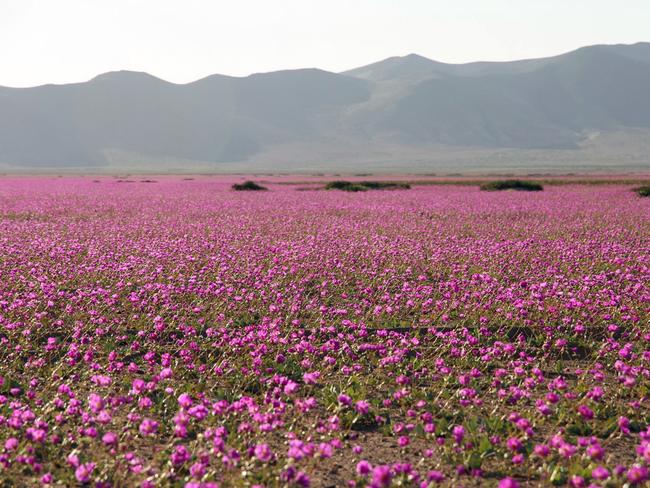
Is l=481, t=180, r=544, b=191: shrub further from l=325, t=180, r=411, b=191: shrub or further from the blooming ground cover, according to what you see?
the blooming ground cover

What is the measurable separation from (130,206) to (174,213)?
14.2ft

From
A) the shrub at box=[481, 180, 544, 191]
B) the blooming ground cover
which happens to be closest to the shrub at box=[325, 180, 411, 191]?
the shrub at box=[481, 180, 544, 191]

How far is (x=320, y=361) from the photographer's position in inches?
287

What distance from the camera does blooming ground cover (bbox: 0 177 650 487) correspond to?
15.5 ft

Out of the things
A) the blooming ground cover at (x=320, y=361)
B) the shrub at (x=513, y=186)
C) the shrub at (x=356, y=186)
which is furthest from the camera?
the shrub at (x=356, y=186)

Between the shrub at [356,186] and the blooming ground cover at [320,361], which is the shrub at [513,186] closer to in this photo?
the shrub at [356,186]

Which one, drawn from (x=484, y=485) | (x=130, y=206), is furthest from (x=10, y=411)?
(x=130, y=206)

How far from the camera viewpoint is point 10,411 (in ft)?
18.8

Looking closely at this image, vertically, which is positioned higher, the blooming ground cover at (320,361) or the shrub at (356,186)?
the shrub at (356,186)

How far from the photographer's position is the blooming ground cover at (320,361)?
472 cm

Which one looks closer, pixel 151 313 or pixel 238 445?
pixel 238 445

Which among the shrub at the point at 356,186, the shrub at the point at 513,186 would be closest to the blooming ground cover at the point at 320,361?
the shrub at the point at 513,186

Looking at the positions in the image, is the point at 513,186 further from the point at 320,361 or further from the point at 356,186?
the point at 320,361

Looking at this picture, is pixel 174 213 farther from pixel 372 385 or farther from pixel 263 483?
pixel 263 483
